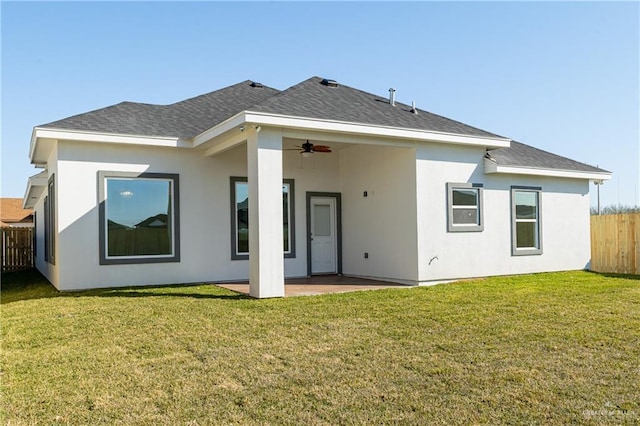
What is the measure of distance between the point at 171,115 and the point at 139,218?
9.41ft

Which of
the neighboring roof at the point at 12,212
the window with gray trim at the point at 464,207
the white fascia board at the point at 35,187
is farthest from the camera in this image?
the neighboring roof at the point at 12,212

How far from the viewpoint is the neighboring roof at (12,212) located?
33125 millimetres

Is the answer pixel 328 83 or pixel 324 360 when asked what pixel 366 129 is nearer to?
pixel 328 83

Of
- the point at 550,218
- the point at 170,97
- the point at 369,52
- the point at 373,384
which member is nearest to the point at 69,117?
the point at 170,97

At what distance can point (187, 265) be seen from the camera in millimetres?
11719

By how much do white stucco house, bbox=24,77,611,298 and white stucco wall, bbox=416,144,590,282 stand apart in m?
0.04

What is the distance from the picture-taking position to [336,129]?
9.92 m

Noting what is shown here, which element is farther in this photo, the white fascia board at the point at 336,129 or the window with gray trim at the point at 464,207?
the window with gray trim at the point at 464,207

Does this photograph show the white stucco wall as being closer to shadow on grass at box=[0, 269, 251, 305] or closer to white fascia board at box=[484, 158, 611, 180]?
white fascia board at box=[484, 158, 611, 180]

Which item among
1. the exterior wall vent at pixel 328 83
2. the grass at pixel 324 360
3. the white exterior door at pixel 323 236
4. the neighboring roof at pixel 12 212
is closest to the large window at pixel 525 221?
the grass at pixel 324 360

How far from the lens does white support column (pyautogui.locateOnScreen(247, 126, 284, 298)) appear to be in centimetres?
913

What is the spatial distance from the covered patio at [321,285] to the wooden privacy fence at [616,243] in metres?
7.56

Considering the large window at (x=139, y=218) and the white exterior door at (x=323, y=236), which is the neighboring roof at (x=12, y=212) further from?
the white exterior door at (x=323, y=236)

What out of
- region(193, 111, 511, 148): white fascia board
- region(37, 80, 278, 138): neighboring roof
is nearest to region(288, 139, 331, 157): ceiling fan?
region(193, 111, 511, 148): white fascia board
